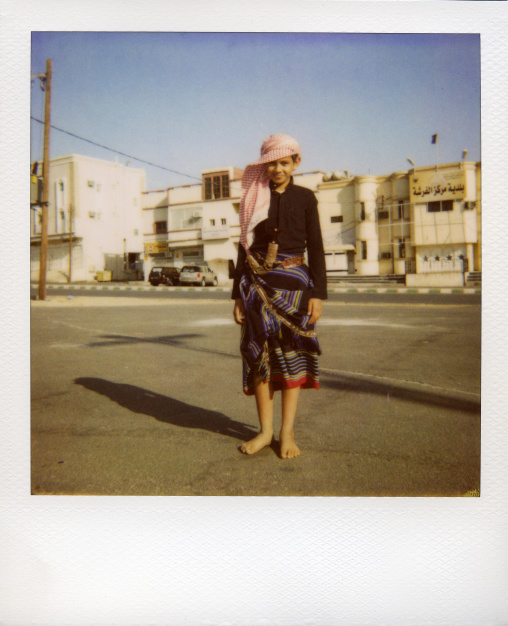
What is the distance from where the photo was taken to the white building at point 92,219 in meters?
4.79

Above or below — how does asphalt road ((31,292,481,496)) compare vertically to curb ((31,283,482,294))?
below

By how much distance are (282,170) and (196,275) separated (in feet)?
65.6

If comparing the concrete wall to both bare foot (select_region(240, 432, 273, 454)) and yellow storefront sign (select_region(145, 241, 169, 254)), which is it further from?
bare foot (select_region(240, 432, 273, 454))

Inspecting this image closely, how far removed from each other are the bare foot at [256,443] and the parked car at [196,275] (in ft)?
63.0

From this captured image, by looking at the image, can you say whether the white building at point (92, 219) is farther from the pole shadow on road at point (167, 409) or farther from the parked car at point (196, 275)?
the parked car at point (196, 275)

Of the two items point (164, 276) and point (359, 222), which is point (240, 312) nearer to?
point (359, 222)

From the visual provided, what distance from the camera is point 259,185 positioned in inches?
99.1

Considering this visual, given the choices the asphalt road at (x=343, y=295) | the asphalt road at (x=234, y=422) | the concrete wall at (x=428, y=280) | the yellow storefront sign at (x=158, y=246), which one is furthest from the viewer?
the concrete wall at (x=428, y=280)

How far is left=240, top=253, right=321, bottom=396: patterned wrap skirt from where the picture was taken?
2.47 metres

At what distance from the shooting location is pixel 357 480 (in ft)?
7.68

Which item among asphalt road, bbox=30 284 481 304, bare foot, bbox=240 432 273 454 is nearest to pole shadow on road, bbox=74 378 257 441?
bare foot, bbox=240 432 273 454

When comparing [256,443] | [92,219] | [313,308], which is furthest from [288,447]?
[92,219]

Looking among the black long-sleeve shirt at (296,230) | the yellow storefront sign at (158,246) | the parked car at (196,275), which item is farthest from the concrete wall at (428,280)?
the black long-sleeve shirt at (296,230)

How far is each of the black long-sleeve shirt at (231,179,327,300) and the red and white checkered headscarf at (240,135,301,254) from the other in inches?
1.6
